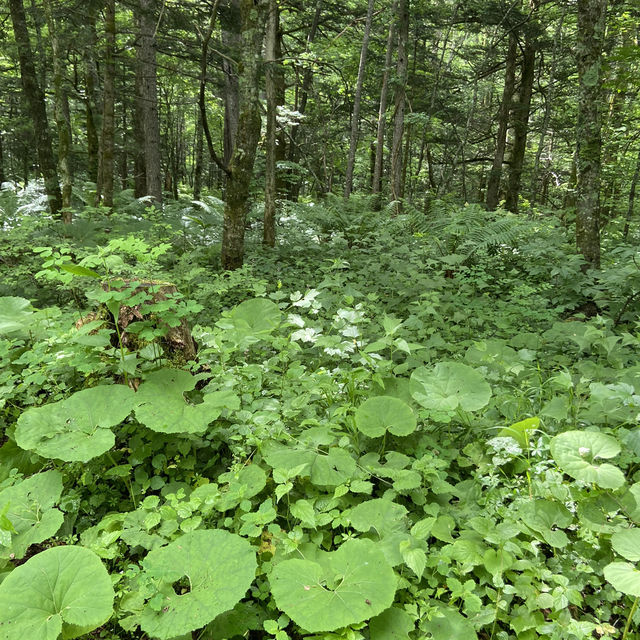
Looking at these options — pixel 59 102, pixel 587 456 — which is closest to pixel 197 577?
pixel 587 456

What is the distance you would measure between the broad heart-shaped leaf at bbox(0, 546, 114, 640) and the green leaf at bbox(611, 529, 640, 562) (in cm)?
165

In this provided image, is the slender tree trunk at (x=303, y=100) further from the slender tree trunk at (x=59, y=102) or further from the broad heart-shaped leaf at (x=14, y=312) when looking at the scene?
the broad heart-shaped leaf at (x=14, y=312)

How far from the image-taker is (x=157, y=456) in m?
2.14

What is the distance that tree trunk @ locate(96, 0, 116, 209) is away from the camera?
6.40 m

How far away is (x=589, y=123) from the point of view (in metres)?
5.40

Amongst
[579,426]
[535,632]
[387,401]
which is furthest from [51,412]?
[579,426]

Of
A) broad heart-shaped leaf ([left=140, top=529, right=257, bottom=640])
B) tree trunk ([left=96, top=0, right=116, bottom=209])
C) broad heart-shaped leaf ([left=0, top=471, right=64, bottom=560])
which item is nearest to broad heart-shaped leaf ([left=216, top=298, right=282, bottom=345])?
broad heart-shaped leaf ([left=0, top=471, right=64, bottom=560])

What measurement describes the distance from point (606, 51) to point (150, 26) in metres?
11.1

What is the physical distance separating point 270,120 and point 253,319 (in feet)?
15.6

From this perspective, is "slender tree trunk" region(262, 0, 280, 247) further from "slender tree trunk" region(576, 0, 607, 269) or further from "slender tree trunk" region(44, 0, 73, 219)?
"slender tree trunk" region(576, 0, 607, 269)

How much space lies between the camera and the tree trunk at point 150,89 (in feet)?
27.8

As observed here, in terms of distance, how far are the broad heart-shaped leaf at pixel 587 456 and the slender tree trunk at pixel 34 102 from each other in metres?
8.56

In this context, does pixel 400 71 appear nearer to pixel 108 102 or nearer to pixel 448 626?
pixel 108 102

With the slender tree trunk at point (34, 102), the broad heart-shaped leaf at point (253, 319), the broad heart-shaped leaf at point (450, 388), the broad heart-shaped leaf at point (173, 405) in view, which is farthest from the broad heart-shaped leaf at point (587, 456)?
the slender tree trunk at point (34, 102)
